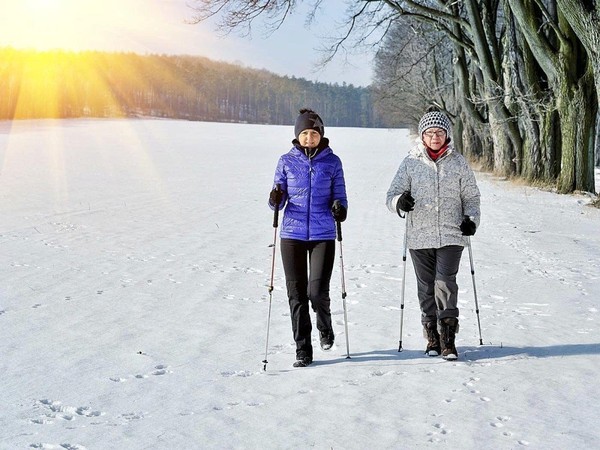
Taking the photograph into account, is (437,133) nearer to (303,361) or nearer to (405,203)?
(405,203)

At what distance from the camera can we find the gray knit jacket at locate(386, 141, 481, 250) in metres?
4.91

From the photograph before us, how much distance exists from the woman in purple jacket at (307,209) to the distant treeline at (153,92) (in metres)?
92.3

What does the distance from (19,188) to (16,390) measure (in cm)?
1680

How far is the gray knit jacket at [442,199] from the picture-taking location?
4.91 metres

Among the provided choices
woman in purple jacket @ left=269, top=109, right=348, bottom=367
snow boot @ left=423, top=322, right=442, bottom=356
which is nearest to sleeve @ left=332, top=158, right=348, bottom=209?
woman in purple jacket @ left=269, top=109, right=348, bottom=367

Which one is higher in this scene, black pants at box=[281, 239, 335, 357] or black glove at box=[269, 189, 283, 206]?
black glove at box=[269, 189, 283, 206]

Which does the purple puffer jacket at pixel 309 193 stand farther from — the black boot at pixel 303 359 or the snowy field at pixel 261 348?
the snowy field at pixel 261 348

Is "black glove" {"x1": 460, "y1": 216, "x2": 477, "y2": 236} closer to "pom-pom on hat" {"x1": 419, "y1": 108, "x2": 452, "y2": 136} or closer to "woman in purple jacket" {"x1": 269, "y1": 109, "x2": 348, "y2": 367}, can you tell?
"pom-pom on hat" {"x1": 419, "y1": 108, "x2": 452, "y2": 136}

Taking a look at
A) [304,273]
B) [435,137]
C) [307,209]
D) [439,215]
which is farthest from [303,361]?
[435,137]

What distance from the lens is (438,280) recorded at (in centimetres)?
493

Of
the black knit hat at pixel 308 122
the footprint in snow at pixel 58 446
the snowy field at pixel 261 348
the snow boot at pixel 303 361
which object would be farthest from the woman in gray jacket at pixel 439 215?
the footprint in snow at pixel 58 446

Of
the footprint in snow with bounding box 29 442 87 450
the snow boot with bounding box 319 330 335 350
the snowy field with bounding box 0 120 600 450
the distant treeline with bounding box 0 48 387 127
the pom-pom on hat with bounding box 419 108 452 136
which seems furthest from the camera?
the distant treeline with bounding box 0 48 387 127

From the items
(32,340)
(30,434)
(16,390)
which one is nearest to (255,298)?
(32,340)

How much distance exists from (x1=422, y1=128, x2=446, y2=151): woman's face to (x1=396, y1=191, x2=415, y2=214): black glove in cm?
44
